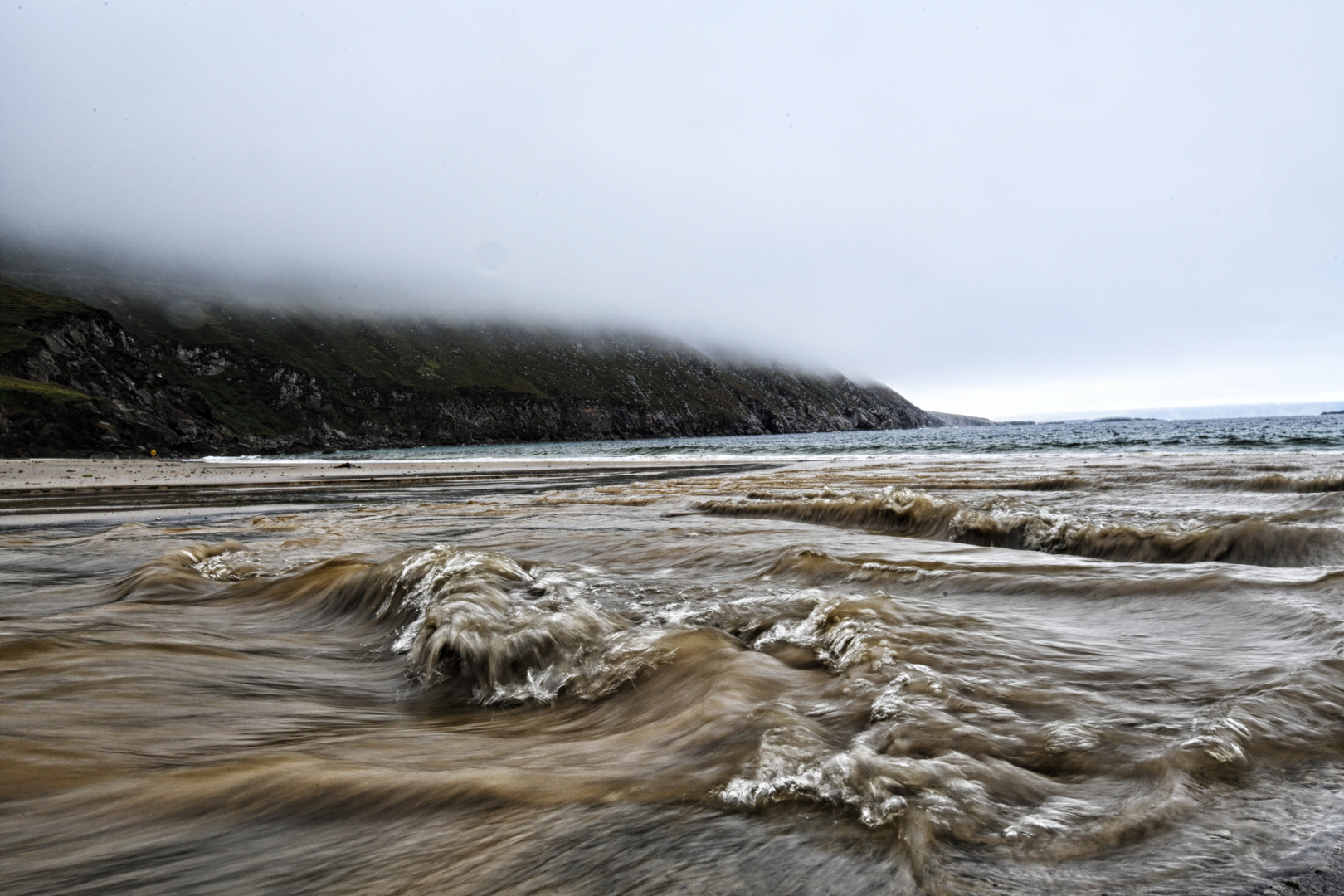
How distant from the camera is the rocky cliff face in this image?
221ft

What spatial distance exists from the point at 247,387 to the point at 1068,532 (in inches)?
6570

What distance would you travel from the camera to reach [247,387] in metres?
144

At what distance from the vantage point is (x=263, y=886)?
6.76ft

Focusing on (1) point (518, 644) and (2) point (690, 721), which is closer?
(2) point (690, 721)

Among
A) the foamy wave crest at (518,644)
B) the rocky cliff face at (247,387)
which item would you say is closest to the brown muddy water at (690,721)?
the foamy wave crest at (518,644)

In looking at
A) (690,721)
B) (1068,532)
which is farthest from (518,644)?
(1068,532)

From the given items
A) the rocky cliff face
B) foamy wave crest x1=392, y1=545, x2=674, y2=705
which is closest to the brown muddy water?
foamy wave crest x1=392, y1=545, x2=674, y2=705

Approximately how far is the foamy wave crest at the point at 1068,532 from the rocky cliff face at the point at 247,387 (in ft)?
246

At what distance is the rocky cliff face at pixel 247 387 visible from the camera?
67.4 m

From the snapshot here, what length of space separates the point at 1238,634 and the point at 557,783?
4588 millimetres

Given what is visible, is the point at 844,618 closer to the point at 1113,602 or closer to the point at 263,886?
the point at 1113,602

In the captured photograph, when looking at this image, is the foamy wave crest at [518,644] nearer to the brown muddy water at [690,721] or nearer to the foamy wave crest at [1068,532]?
the brown muddy water at [690,721]

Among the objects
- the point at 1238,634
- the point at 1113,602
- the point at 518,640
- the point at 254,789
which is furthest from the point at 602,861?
the point at 1113,602

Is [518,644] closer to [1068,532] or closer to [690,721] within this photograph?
[690,721]
